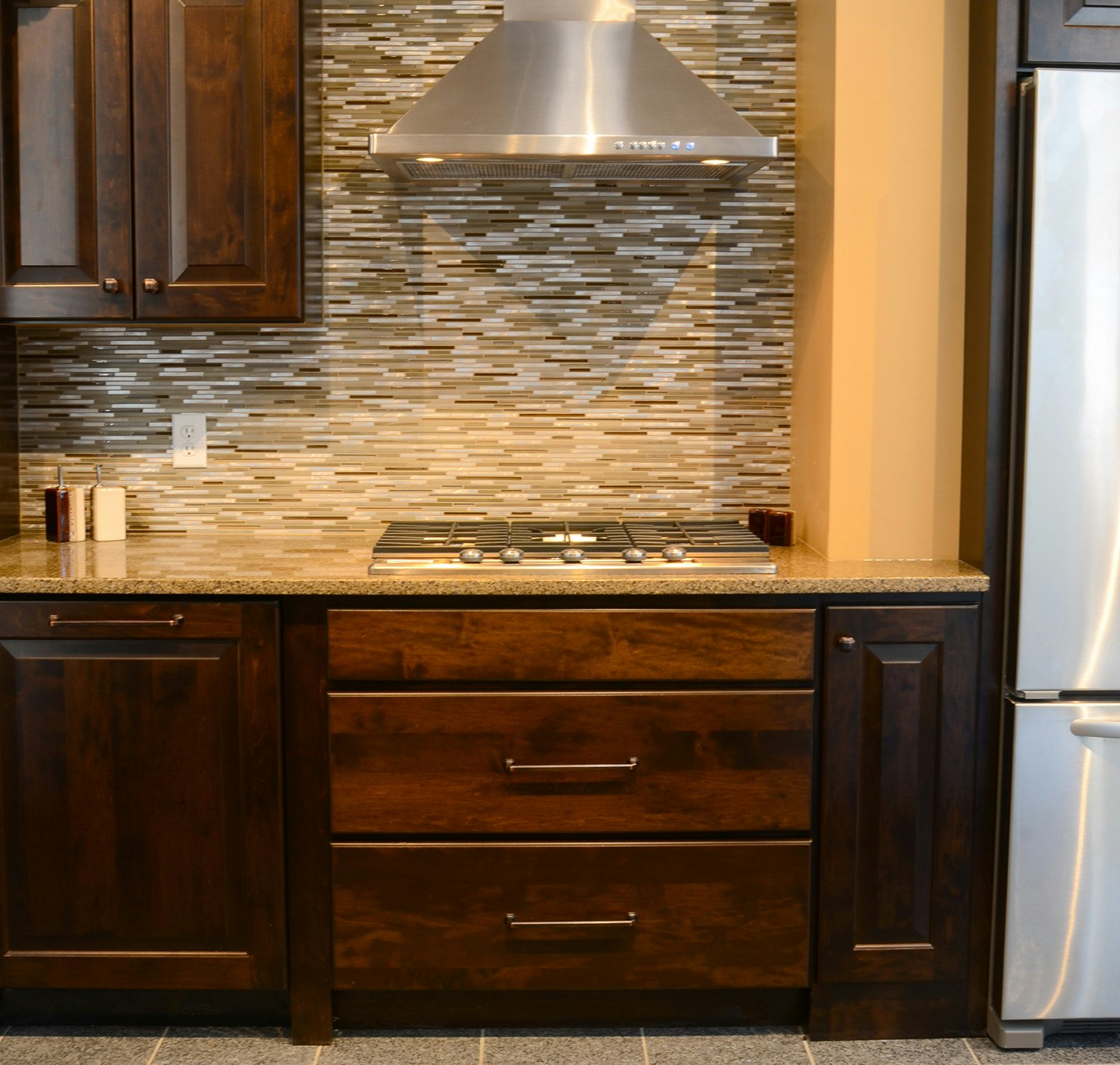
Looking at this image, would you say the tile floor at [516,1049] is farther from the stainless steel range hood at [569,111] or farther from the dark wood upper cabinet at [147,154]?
the stainless steel range hood at [569,111]

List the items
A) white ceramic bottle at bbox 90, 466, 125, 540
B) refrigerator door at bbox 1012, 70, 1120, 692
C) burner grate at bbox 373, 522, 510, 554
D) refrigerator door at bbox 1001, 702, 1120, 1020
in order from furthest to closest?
white ceramic bottle at bbox 90, 466, 125, 540 → burner grate at bbox 373, 522, 510, 554 → refrigerator door at bbox 1001, 702, 1120, 1020 → refrigerator door at bbox 1012, 70, 1120, 692

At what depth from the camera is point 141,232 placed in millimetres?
2357

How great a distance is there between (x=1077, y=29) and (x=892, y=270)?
53cm

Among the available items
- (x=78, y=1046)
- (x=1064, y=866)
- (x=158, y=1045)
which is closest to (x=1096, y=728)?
(x=1064, y=866)

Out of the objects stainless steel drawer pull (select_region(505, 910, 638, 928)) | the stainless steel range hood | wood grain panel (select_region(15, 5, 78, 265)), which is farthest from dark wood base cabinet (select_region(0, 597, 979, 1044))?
the stainless steel range hood

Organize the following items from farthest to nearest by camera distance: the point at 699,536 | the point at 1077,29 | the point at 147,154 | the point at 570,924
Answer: the point at 699,536, the point at 147,154, the point at 570,924, the point at 1077,29

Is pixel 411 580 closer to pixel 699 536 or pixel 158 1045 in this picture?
pixel 699 536

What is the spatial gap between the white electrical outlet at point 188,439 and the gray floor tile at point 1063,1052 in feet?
6.87

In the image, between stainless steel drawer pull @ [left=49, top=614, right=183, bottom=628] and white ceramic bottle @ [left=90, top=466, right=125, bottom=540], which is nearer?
stainless steel drawer pull @ [left=49, top=614, right=183, bottom=628]

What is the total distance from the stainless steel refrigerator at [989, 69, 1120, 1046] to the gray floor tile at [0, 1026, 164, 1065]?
165 cm

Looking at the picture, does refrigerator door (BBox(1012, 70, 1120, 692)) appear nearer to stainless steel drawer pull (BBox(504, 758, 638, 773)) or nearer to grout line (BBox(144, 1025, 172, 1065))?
stainless steel drawer pull (BBox(504, 758, 638, 773))

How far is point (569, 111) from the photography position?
227cm

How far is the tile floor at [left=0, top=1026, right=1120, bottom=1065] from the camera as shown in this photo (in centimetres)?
219

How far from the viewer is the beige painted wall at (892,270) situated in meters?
2.32
